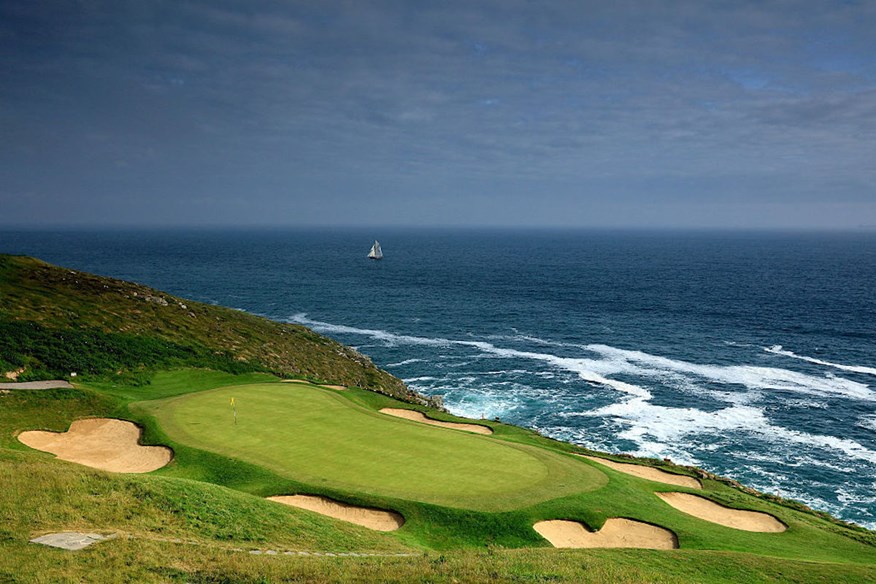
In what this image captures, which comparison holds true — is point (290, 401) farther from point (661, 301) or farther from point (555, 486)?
point (661, 301)

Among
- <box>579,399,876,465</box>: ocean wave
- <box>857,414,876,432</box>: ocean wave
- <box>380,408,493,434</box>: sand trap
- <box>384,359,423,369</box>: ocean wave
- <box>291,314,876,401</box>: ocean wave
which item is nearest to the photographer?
<box>380,408,493,434</box>: sand trap

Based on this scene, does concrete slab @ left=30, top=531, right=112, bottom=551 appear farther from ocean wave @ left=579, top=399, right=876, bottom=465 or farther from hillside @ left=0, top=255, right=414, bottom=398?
ocean wave @ left=579, top=399, right=876, bottom=465

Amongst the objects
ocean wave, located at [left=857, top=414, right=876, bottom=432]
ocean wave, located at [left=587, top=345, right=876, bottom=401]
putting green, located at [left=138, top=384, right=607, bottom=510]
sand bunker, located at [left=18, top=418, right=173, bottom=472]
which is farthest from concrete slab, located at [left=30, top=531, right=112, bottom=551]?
ocean wave, located at [left=587, top=345, right=876, bottom=401]

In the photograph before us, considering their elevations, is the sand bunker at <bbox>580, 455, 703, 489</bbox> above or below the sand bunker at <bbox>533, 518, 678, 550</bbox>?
below

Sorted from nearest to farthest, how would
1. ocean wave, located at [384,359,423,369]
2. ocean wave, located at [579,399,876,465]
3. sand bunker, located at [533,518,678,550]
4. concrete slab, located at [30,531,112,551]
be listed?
concrete slab, located at [30,531,112,551] → sand bunker, located at [533,518,678,550] → ocean wave, located at [579,399,876,465] → ocean wave, located at [384,359,423,369]

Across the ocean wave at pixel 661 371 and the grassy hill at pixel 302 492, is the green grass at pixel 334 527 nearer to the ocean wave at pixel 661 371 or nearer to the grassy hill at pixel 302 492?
the grassy hill at pixel 302 492

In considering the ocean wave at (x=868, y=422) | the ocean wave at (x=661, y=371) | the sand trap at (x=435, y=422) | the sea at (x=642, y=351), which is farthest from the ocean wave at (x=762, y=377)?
the sand trap at (x=435, y=422)

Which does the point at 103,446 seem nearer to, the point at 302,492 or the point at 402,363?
the point at 302,492
